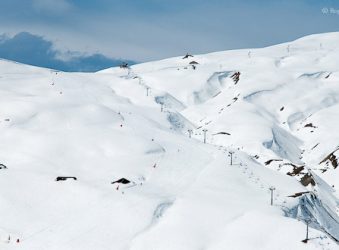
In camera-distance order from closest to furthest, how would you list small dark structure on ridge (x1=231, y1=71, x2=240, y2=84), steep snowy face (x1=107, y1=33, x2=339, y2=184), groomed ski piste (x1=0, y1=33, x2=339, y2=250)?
groomed ski piste (x1=0, y1=33, x2=339, y2=250) < steep snowy face (x1=107, y1=33, x2=339, y2=184) < small dark structure on ridge (x1=231, y1=71, x2=240, y2=84)

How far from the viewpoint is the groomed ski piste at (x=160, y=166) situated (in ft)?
148

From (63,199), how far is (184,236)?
47.2ft

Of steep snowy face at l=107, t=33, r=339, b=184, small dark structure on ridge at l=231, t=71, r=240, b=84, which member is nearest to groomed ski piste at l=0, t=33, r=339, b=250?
steep snowy face at l=107, t=33, r=339, b=184

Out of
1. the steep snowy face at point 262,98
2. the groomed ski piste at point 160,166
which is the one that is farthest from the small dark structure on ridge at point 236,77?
the groomed ski piste at point 160,166

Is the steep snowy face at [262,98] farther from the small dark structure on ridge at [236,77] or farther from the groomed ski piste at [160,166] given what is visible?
the groomed ski piste at [160,166]

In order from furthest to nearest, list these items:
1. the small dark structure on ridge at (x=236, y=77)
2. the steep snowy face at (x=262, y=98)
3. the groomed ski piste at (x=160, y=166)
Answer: the small dark structure on ridge at (x=236, y=77) → the steep snowy face at (x=262, y=98) → the groomed ski piste at (x=160, y=166)

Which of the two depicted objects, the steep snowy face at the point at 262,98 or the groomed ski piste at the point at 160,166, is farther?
the steep snowy face at the point at 262,98

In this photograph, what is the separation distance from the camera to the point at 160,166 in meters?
64.6

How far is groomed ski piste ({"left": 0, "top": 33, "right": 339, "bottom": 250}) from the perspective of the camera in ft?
148

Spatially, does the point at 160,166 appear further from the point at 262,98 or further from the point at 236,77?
the point at 236,77

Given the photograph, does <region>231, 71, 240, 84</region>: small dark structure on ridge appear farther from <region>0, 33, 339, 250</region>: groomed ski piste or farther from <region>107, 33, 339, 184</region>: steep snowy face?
<region>0, 33, 339, 250</region>: groomed ski piste

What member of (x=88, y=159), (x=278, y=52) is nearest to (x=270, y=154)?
(x=88, y=159)

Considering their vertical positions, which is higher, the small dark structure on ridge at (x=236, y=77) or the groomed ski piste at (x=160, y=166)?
the small dark structure on ridge at (x=236, y=77)

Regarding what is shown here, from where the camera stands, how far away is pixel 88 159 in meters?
64.9
